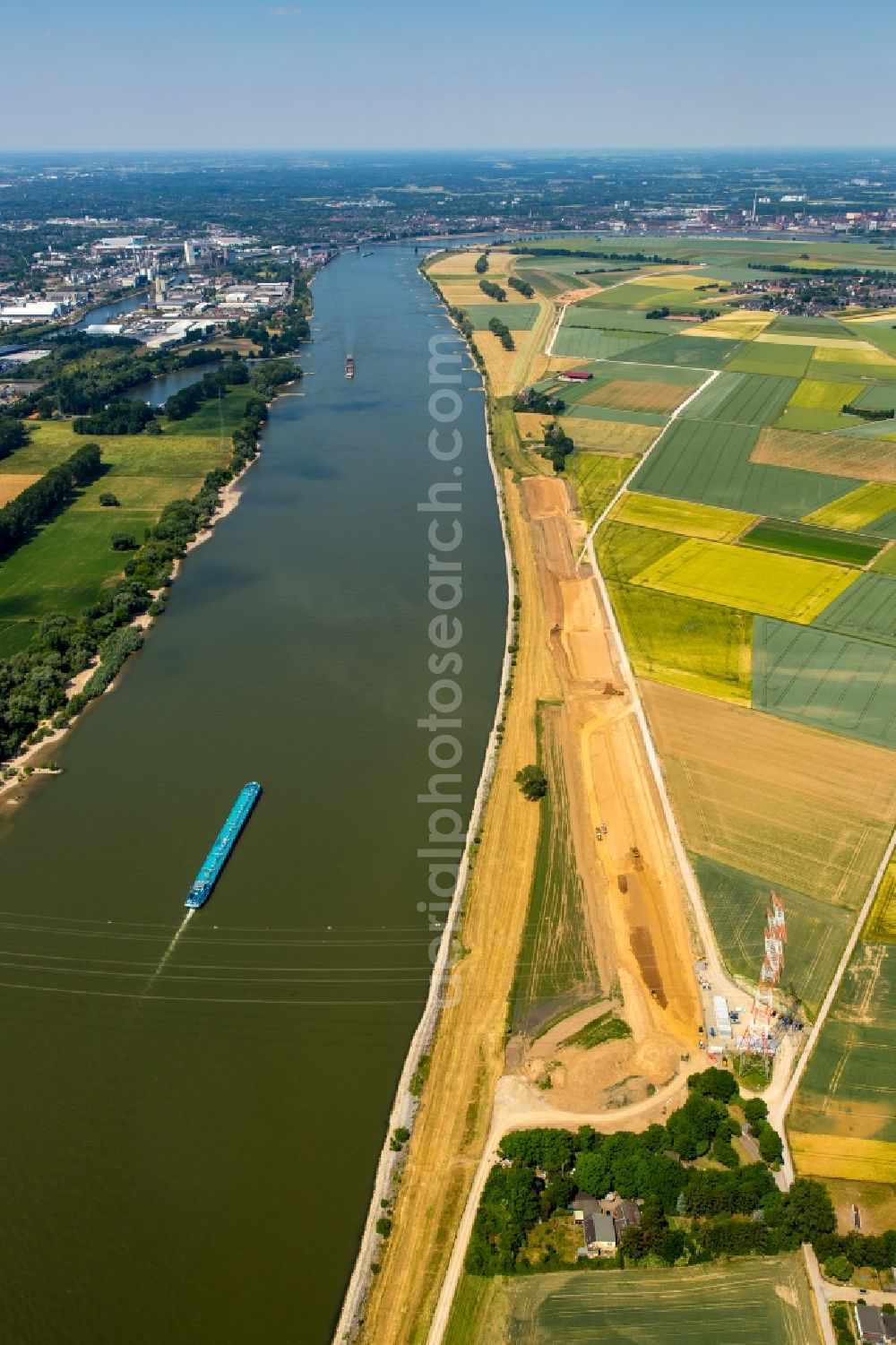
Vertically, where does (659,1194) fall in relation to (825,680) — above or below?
below

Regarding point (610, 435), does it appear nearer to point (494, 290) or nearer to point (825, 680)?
point (825, 680)

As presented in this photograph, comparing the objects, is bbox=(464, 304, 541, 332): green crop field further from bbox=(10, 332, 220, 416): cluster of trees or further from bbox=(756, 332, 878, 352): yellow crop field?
bbox=(10, 332, 220, 416): cluster of trees

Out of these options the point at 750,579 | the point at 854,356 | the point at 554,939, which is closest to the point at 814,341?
the point at 854,356

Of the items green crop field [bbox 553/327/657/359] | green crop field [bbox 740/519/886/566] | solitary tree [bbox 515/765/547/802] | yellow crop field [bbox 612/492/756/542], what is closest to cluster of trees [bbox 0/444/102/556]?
yellow crop field [bbox 612/492/756/542]

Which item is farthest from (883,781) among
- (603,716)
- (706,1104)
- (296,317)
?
(296,317)

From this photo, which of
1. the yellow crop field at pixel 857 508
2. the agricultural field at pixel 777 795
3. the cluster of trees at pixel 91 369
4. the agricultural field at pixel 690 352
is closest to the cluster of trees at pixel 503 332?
the agricultural field at pixel 690 352

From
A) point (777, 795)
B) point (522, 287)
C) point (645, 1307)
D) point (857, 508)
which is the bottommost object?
point (645, 1307)
